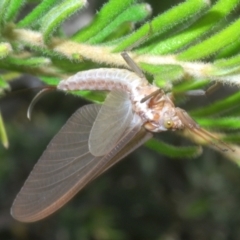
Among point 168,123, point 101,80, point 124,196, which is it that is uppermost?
point 101,80

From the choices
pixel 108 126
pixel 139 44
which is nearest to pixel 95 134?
pixel 108 126

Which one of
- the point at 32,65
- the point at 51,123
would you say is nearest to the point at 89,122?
the point at 32,65

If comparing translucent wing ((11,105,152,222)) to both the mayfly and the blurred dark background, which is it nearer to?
the mayfly

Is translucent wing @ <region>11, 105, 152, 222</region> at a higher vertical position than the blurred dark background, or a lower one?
higher

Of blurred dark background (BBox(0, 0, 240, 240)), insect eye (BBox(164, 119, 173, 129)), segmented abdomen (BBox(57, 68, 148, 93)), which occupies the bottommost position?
blurred dark background (BBox(0, 0, 240, 240))

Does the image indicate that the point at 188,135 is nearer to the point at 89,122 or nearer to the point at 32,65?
the point at 89,122

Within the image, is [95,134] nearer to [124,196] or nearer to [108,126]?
[108,126]

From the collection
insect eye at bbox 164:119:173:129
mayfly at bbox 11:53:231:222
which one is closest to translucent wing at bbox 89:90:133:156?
mayfly at bbox 11:53:231:222

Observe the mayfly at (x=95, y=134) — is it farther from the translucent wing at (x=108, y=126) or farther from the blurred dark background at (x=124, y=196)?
the blurred dark background at (x=124, y=196)
